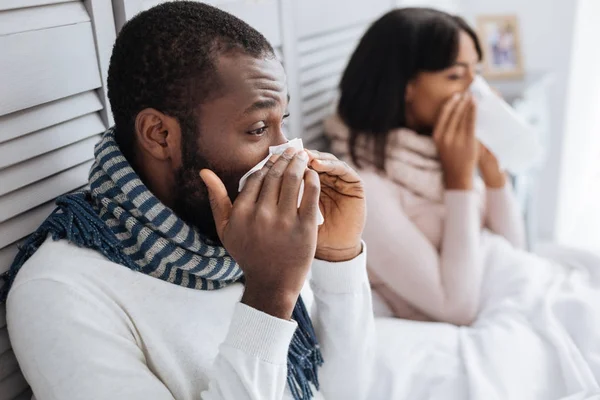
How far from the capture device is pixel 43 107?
3.17 ft

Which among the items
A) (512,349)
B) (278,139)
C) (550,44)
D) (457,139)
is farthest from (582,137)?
(278,139)

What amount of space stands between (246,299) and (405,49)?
98 cm

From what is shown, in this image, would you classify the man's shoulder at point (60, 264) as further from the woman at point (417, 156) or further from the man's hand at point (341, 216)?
the woman at point (417, 156)

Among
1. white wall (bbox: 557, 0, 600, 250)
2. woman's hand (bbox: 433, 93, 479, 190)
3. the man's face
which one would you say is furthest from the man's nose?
white wall (bbox: 557, 0, 600, 250)

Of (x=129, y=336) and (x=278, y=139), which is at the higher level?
(x=278, y=139)

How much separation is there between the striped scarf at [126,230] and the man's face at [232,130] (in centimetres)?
5

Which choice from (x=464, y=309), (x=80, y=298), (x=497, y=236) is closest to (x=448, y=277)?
(x=464, y=309)

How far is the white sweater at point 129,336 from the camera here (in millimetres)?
774

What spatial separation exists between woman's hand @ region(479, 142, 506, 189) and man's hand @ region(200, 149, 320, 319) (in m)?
1.09

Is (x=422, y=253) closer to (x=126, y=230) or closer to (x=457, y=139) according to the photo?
(x=457, y=139)

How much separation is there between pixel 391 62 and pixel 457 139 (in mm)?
240

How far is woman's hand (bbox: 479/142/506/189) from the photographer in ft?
5.90

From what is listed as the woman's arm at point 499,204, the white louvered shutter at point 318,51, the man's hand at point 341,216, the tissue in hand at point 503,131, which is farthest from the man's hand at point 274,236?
the woman's arm at point 499,204

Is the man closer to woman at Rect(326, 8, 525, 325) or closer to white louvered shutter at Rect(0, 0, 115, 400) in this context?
white louvered shutter at Rect(0, 0, 115, 400)
